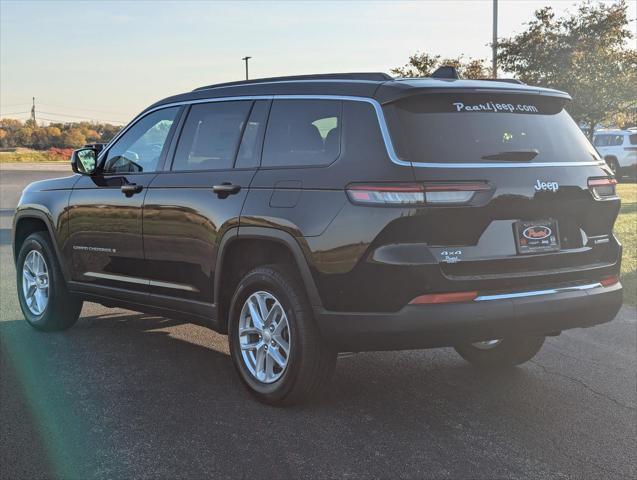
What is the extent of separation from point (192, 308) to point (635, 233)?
9291 mm

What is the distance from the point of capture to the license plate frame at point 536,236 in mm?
4129

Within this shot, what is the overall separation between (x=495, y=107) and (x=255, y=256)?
166cm

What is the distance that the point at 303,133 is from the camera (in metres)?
4.64

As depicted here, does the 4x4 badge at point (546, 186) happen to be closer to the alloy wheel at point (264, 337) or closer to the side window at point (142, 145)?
the alloy wheel at point (264, 337)

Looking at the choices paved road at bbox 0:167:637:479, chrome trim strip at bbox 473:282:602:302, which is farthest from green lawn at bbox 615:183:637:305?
chrome trim strip at bbox 473:282:602:302

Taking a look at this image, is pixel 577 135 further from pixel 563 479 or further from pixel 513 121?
pixel 563 479

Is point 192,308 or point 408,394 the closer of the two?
point 408,394

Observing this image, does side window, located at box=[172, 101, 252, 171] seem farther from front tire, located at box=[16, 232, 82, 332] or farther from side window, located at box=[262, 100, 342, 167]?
front tire, located at box=[16, 232, 82, 332]

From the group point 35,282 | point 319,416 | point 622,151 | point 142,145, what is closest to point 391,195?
point 319,416

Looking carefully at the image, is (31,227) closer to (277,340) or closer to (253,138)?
(253,138)

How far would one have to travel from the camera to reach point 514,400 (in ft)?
15.6

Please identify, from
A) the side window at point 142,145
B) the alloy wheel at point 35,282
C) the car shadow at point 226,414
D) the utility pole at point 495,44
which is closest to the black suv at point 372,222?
the side window at point 142,145

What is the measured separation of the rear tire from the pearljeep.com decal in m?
1.65

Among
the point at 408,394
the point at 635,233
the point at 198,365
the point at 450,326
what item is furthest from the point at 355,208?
the point at 635,233
